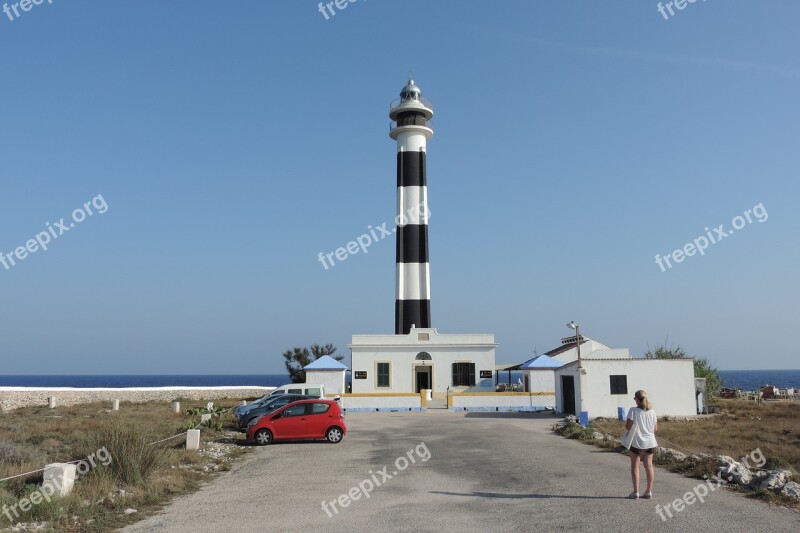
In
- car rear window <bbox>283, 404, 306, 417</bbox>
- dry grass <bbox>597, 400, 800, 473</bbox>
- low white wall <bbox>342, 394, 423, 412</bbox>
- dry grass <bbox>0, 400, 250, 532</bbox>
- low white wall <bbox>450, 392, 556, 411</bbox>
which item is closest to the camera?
dry grass <bbox>0, 400, 250, 532</bbox>

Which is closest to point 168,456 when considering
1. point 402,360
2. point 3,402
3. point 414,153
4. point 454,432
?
point 454,432

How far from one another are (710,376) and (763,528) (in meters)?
39.1

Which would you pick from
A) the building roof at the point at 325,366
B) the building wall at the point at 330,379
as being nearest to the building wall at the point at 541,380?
the building roof at the point at 325,366

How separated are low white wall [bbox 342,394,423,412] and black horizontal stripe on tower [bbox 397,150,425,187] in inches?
562

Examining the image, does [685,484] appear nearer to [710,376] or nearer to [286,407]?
[286,407]

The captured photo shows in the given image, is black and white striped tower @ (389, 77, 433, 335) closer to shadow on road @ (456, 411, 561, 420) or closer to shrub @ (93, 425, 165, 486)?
shadow on road @ (456, 411, 561, 420)

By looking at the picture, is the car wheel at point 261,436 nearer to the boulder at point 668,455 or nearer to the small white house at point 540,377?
the boulder at point 668,455

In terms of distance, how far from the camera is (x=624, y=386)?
2747 cm

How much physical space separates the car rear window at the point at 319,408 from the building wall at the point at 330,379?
17150 mm

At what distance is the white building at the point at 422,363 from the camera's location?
36.8 meters

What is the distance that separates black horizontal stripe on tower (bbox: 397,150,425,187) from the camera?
4047 centimetres

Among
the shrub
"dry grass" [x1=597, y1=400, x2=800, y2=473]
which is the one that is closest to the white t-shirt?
"dry grass" [x1=597, y1=400, x2=800, y2=473]

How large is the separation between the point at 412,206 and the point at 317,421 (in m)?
23.0

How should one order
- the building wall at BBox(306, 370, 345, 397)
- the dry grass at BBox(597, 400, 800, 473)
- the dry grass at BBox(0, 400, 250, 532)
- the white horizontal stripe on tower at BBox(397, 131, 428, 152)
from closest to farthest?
the dry grass at BBox(0, 400, 250, 532) < the dry grass at BBox(597, 400, 800, 473) < the building wall at BBox(306, 370, 345, 397) < the white horizontal stripe on tower at BBox(397, 131, 428, 152)
